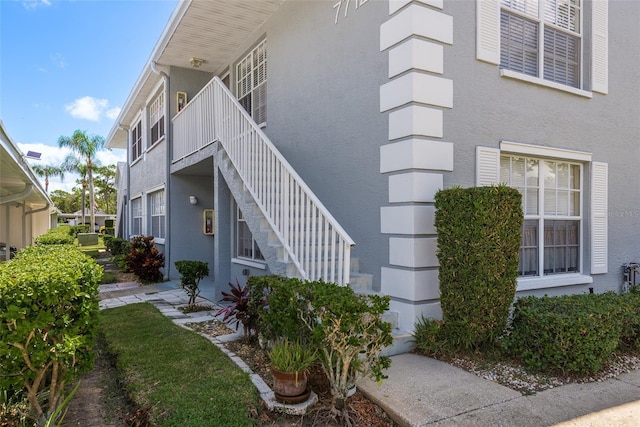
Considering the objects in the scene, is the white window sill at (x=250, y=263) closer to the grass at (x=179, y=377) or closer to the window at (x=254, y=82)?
the grass at (x=179, y=377)

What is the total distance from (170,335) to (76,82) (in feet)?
79.6

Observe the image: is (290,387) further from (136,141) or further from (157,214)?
(136,141)

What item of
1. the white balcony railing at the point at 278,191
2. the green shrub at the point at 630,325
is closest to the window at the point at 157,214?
the white balcony railing at the point at 278,191

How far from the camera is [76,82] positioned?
24.0 m

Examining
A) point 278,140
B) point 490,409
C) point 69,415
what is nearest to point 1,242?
point 278,140

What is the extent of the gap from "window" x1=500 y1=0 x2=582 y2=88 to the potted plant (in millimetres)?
4651

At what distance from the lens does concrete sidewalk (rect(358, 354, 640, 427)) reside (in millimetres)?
3098

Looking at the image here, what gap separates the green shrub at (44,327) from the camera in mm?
2824

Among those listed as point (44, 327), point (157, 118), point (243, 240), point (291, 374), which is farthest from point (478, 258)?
point (157, 118)

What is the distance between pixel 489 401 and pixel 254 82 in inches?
299

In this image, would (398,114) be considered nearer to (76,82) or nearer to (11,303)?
(11,303)

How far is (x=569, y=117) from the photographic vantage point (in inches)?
236

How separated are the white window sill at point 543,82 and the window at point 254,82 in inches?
186

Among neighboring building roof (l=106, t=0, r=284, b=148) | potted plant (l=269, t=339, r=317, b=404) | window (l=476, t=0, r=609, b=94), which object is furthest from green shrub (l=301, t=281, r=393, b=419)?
neighboring building roof (l=106, t=0, r=284, b=148)
